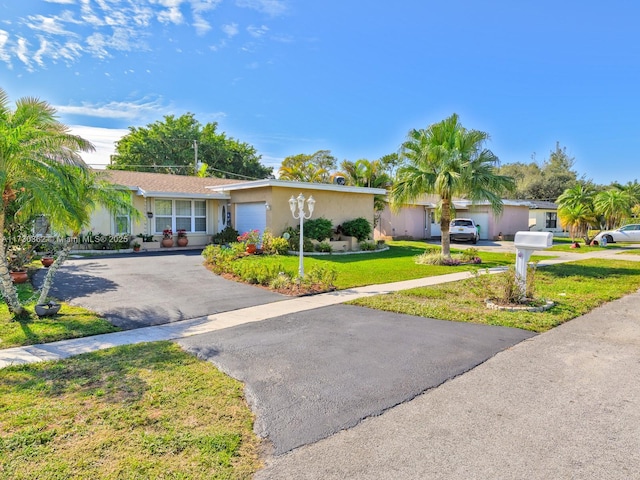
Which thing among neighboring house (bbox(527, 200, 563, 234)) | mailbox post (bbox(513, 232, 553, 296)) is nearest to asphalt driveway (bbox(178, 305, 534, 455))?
mailbox post (bbox(513, 232, 553, 296))

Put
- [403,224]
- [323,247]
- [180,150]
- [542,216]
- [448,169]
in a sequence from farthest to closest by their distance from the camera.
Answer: [180,150], [542,216], [403,224], [323,247], [448,169]

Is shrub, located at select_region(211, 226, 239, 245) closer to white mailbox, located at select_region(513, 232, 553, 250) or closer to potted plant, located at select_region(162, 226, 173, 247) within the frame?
potted plant, located at select_region(162, 226, 173, 247)

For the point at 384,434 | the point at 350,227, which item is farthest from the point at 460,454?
the point at 350,227

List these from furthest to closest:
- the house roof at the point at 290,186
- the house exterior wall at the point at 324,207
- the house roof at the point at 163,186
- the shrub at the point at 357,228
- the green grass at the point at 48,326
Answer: the shrub at the point at 357,228 < the house roof at the point at 163,186 < the house exterior wall at the point at 324,207 < the house roof at the point at 290,186 < the green grass at the point at 48,326

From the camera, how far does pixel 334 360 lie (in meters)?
5.12

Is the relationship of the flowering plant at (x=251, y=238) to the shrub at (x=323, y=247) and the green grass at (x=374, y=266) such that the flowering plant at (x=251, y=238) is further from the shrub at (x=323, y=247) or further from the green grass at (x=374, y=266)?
the shrub at (x=323, y=247)

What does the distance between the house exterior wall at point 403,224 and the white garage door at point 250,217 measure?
1152cm

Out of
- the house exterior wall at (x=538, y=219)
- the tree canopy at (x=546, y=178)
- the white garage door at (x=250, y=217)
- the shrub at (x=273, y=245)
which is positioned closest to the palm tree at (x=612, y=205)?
the house exterior wall at (x=538, y=219)

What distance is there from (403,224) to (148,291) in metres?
22.2

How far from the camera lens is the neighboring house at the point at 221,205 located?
18.3 meters

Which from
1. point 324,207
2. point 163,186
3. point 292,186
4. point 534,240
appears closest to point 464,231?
point 324,207

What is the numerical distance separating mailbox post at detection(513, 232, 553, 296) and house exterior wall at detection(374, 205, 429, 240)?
19.9m

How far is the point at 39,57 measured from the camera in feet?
40.5

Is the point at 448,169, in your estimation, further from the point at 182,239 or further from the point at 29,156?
the point at 182,239
